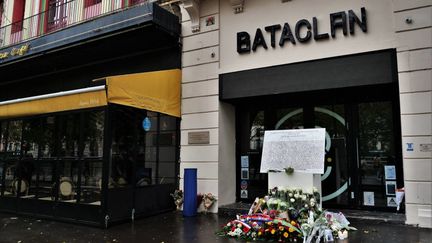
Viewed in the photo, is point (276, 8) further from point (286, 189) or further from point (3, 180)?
point (3, 180)

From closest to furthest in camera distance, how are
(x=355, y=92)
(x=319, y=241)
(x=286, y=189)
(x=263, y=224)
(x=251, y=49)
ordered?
1. (x=319, y=241)
2. (x=263, y=224)
3. (x=286, y=189)
4. (x=355, y=92)
5. (x=251, y=49)

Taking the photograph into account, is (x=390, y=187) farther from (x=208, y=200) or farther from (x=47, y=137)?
(x=47, y=137)

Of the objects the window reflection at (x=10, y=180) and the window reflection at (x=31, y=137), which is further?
the window reflection at (x=10, y=180)

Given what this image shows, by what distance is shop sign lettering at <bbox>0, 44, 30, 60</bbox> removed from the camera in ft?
38.5

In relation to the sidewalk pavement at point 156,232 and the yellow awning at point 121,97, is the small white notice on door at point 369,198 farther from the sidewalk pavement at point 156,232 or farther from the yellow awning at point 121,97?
the yellow awning at point 121,97

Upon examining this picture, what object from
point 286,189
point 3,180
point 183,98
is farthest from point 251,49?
point 3,180

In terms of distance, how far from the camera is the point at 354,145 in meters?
8.69

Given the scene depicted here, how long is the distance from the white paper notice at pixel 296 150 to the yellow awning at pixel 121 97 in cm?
301

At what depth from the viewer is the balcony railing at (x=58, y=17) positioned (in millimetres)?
11832

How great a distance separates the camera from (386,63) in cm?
774

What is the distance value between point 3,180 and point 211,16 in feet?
24.8

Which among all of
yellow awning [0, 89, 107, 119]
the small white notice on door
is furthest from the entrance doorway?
yellow awning [0, 89, 107, 119]

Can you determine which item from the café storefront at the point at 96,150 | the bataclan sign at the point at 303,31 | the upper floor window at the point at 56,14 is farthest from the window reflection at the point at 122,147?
the upper floor window at the point at 56,14

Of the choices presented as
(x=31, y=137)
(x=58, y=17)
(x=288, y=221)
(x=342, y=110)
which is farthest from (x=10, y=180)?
(x=342, y=110)
